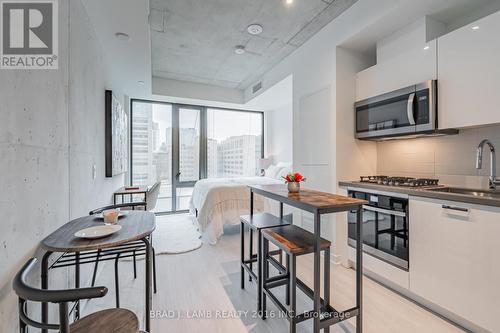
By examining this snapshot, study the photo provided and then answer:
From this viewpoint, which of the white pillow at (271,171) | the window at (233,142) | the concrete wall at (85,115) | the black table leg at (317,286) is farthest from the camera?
the window at (233,142)

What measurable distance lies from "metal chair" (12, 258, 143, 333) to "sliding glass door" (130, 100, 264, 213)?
4.39 meters

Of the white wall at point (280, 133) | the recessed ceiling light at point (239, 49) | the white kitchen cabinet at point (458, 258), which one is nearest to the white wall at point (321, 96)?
the recessed ceiling light at point (239, 49)

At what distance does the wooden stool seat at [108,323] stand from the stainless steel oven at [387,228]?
213 cm

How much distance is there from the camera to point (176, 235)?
12.4 ft

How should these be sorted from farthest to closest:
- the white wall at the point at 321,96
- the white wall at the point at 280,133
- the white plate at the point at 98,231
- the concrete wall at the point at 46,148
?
the white wall at the point at 280,133, the white wall at the point at 321,96, the white plate at the point at 98,231, the concrete wall at the point at 46,148

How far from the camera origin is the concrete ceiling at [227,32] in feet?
8.51

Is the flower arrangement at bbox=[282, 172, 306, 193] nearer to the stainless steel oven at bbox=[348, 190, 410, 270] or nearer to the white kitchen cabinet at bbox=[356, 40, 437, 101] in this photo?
the stainless steel oven at bbox=[348, 190, 410, 270]

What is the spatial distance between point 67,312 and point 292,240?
4.13 ft

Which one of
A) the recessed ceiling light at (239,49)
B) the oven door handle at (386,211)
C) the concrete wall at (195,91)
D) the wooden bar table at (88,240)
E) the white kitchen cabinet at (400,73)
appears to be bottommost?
the oven door handle at (386,211)

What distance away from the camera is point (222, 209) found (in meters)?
3.56

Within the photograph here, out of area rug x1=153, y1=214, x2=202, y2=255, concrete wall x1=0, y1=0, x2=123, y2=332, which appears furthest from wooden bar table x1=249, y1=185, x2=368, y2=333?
area rug x1=153, y1=214, x2=202, y2=255

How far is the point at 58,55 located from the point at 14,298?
Answer: 1426mm

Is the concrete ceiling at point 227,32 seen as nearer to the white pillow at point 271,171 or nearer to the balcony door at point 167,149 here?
the balcony door at point 167,149

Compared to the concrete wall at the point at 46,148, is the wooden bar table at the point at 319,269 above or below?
below
